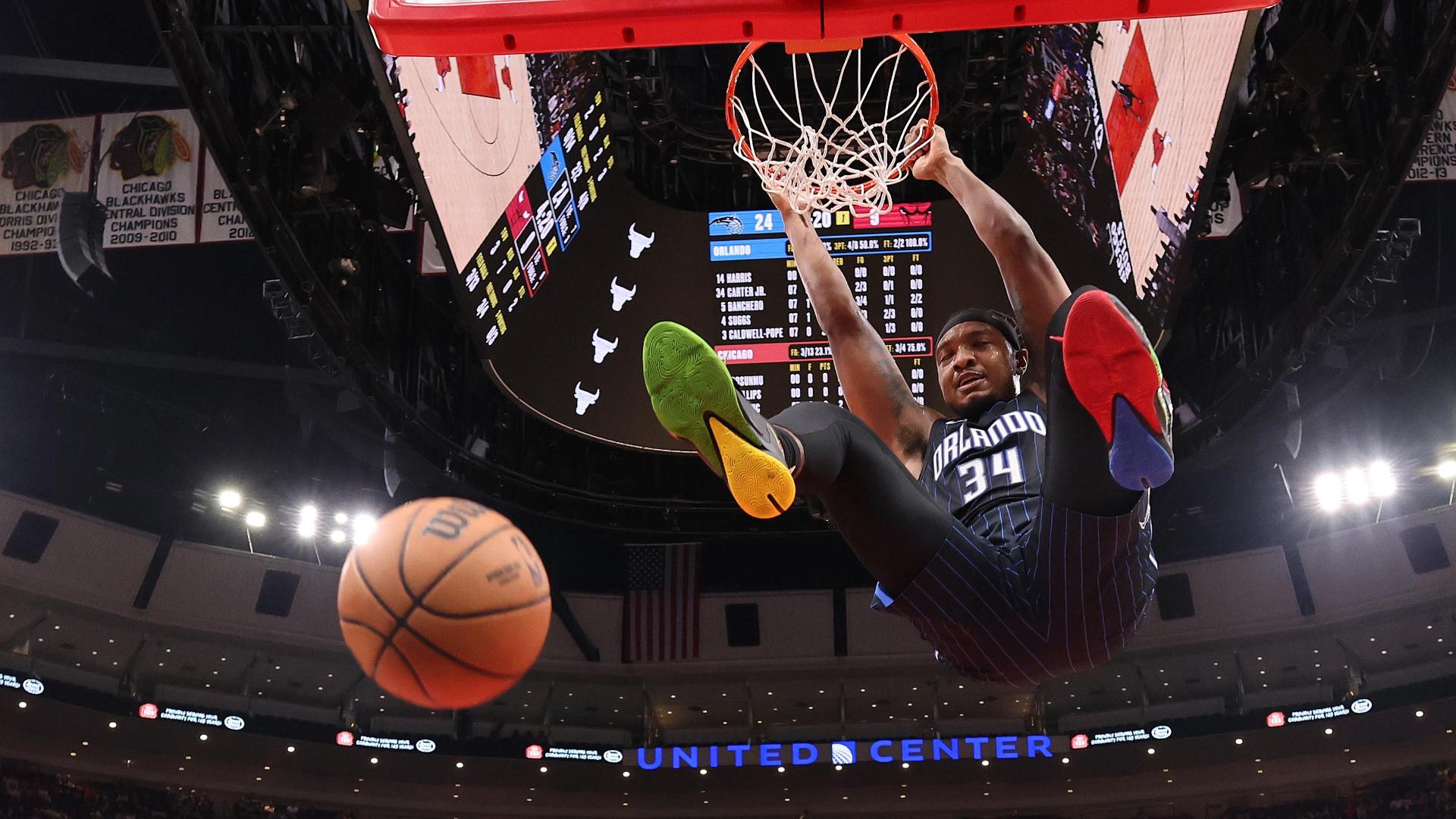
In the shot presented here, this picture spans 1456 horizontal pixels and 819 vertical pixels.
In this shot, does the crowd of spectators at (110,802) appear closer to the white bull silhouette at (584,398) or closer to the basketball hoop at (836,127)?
the white bull silhouette at (584,398)

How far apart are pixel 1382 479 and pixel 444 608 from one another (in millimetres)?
13443

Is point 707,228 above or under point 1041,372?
above

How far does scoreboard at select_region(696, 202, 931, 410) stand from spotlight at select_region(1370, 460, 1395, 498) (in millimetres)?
8332

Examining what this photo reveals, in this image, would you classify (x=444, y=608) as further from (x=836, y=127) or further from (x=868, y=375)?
(x=836, y=127)

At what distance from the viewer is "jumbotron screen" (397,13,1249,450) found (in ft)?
27.6

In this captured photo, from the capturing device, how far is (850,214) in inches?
368

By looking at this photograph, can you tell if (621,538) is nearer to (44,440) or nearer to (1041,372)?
(44,440)

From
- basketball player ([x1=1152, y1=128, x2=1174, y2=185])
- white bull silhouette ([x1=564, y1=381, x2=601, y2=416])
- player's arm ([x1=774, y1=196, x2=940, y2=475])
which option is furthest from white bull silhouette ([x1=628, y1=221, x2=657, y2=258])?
player's arm ([x1=774, y1=196, x2=940, y2=475])

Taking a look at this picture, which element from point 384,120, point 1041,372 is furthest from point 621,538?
point 1041,372

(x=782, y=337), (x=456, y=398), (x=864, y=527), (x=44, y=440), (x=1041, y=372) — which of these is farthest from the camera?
(x=44, y=440)

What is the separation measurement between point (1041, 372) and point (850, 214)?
193 inches

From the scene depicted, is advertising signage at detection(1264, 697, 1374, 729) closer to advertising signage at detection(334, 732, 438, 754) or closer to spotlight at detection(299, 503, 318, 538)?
advertising signage at detection(334, 732, 438, 754)

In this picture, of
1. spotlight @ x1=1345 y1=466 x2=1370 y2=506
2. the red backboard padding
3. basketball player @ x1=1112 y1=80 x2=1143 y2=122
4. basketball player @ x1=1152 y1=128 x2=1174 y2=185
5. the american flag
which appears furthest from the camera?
the american flag

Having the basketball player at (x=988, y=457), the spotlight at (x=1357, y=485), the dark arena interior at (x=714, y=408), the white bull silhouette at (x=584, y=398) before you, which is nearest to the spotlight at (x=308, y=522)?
the dark arena interior at (x=714, y=408)
